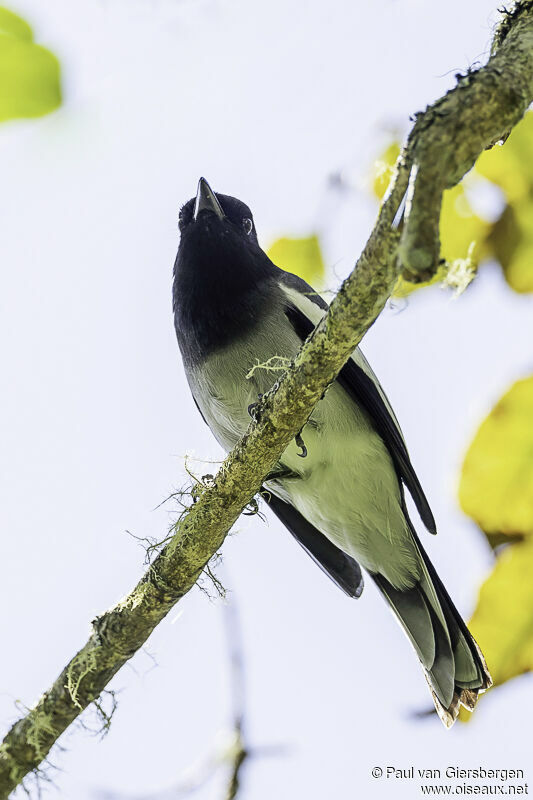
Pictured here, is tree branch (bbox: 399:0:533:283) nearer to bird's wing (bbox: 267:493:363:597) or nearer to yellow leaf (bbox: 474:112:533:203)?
yellow leaf (bbox: 474:112:533:203)

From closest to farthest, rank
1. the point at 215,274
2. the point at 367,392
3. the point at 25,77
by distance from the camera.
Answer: the point at 25,77, the point at 367,392, the point at 215,274

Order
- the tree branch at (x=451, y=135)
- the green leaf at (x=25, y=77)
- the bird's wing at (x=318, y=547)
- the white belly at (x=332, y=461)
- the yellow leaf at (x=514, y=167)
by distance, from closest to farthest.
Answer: the tree branch at (x=451, y=135), the green leaf at (x=25, y=77), the yellow leaf at (x=514, y=167), the white belly at (x=332, y=461), the bird's wing at (x=318, y=547)

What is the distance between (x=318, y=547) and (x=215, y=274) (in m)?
1.25

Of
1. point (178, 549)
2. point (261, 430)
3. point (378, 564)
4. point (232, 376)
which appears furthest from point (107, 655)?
point (378, 564)

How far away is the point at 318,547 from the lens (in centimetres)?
334

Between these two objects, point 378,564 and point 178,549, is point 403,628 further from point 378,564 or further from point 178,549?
point 178,549

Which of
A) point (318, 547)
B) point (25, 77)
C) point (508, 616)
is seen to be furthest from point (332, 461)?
point (25, 77)

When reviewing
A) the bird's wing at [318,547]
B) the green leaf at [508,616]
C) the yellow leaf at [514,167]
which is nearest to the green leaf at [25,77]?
the yellow leaf at [514,167]

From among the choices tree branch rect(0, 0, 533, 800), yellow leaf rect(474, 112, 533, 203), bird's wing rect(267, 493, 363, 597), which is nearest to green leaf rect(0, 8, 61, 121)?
tree branch rect(0, 0, 533, 800)

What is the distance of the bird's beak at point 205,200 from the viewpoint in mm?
3326

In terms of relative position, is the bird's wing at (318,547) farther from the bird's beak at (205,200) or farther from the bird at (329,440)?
the bird's beak at (205,200)

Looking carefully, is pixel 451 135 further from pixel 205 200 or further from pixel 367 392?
pixel 205 200

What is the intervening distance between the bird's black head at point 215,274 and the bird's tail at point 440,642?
1.18 meters

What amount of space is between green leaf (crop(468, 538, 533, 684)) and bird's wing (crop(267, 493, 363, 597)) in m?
1.21
